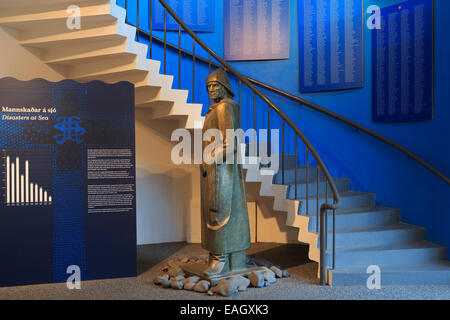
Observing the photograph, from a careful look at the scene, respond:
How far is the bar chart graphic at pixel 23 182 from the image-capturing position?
4.06 metres

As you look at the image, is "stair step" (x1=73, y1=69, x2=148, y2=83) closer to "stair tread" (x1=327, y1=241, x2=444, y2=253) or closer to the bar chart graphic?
the bar chart graphic

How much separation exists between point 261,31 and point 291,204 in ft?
8.67

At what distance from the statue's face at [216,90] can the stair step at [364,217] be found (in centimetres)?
148

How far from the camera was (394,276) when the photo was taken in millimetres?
4105

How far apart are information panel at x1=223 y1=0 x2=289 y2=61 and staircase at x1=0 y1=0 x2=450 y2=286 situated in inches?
62.4

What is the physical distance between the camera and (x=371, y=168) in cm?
536

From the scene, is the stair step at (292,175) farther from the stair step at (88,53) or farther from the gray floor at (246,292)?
the stair step at (88,53)

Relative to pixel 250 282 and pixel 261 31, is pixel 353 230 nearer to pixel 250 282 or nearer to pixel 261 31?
pixel 250 282

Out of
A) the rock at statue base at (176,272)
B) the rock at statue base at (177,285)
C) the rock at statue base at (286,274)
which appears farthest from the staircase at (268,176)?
the rock at statue base at (177,285)

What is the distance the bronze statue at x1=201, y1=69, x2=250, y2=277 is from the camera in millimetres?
4031

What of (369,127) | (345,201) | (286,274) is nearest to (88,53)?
(286,274)

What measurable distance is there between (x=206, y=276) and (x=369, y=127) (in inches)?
108

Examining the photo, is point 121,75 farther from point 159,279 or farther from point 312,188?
point 312,188

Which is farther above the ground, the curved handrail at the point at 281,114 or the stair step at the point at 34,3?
the stair step at the point at 34,3
